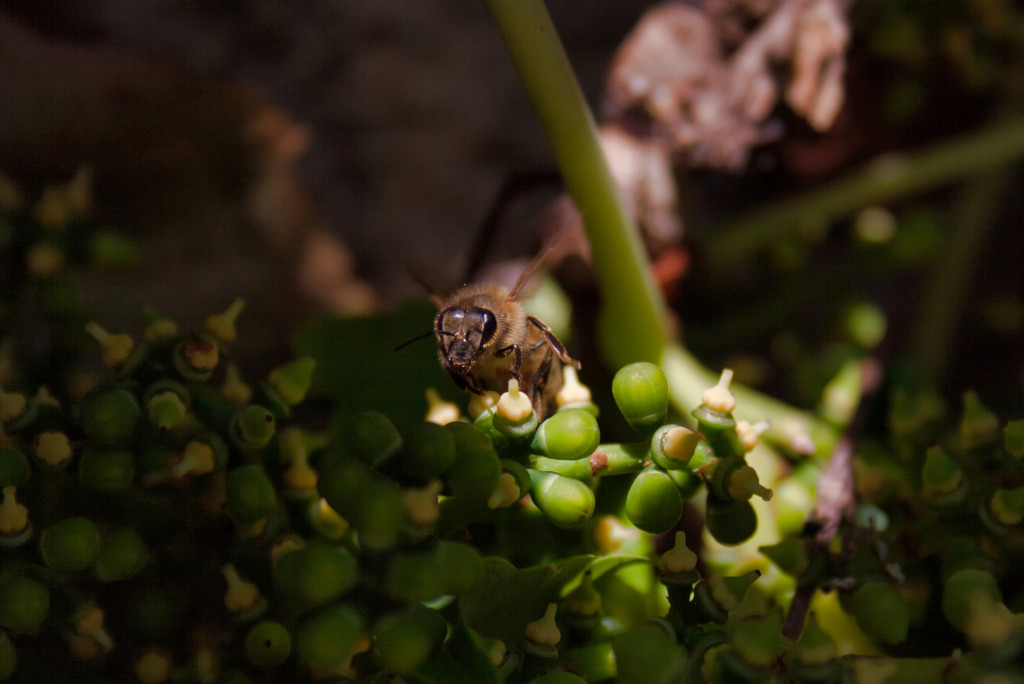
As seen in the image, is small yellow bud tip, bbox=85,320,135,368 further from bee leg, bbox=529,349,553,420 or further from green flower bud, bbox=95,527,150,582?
bee leg, bbox=529,349,553,420

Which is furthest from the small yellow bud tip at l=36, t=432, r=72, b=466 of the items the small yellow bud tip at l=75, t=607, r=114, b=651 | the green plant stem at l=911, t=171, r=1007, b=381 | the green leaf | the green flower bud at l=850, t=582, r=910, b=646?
the green plant stem at l=911, t=171, r=1007, b=381

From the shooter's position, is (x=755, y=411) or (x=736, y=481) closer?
(x=736, y=481)

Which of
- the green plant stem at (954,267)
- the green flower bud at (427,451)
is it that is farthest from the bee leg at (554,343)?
the green plant stem at (954,267)

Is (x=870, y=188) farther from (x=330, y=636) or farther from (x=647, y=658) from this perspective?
(x=330, y=636)

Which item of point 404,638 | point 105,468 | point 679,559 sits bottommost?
point 679,559

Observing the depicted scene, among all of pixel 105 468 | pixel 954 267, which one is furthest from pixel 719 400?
pixel 954 267

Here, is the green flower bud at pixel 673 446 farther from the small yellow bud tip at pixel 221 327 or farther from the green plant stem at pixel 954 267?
the green plant stem at pixel 954 267

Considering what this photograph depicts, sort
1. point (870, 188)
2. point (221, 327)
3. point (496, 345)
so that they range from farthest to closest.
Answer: point (870, 188), point (496, 345), point (221, 327)
